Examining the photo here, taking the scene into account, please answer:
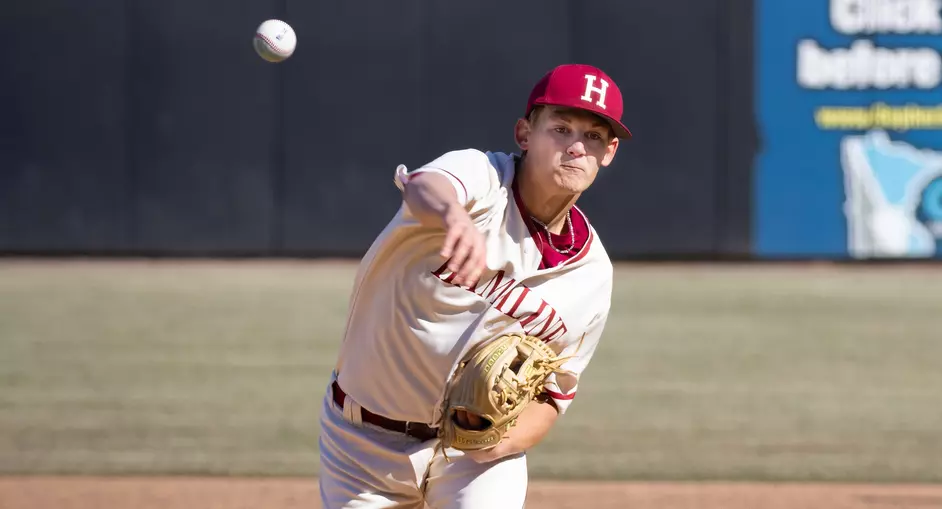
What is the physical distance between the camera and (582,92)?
3.39 metres

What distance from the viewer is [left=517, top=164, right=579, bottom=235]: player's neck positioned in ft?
11.6

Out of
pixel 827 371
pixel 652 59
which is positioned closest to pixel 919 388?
pixel 827 371

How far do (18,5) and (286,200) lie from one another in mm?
4243

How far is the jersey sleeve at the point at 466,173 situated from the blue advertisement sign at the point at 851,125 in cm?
1390

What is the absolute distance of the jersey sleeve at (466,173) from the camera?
3.29 m

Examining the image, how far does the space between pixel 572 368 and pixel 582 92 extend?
0.80m

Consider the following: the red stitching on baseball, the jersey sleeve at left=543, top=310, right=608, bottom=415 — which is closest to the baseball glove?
the jersey sleeve at left=543, top=310, right=608, bottom=415

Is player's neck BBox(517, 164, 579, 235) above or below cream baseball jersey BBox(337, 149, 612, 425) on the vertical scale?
above

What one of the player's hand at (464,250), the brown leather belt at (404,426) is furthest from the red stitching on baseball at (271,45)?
the player's hand at (464,250)

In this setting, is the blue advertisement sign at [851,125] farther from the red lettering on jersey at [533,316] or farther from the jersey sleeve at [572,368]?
the red lettering on jersey at [533,316]

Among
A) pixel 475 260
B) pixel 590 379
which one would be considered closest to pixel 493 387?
pixel 475 260

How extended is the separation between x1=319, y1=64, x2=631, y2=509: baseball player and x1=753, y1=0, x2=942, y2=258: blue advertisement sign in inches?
538

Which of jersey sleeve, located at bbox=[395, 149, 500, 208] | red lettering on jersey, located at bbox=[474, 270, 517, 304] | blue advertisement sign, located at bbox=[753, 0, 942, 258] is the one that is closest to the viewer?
jersey sleeve, located at bbox=[395, 149, 500, 208]

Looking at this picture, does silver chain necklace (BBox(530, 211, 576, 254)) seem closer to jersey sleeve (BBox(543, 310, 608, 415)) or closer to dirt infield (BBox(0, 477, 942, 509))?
jersey sleeve (BBox(543, 310, 608, 415))
